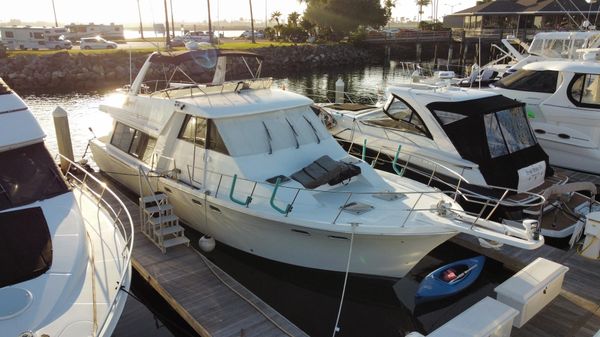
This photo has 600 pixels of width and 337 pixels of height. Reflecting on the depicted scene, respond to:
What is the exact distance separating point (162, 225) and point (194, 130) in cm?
182

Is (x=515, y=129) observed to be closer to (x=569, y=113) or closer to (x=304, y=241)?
(x=569, y=113)

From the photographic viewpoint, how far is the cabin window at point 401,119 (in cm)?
1005

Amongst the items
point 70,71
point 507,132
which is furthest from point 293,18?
point 507,132

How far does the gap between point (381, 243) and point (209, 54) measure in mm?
5752

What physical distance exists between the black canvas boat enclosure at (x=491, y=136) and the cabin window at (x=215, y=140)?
4450 millimetres

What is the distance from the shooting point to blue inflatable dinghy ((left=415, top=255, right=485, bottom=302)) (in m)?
7.39

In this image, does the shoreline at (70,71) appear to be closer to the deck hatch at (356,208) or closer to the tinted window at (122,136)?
the tinted window at (122,136)

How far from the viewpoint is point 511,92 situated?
13133 millimetres

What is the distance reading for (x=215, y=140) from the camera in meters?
8.20

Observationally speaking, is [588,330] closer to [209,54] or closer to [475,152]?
[475,152]

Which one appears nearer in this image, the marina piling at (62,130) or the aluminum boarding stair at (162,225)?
the aluminum boarding stair at (162,225)

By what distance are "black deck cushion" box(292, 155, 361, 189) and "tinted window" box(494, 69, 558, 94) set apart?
754cm

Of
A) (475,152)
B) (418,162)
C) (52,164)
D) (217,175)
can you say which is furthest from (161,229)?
(475,152)

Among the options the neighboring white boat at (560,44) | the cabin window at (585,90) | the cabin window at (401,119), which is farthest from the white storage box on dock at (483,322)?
the neighboring white boat at (560,44)
